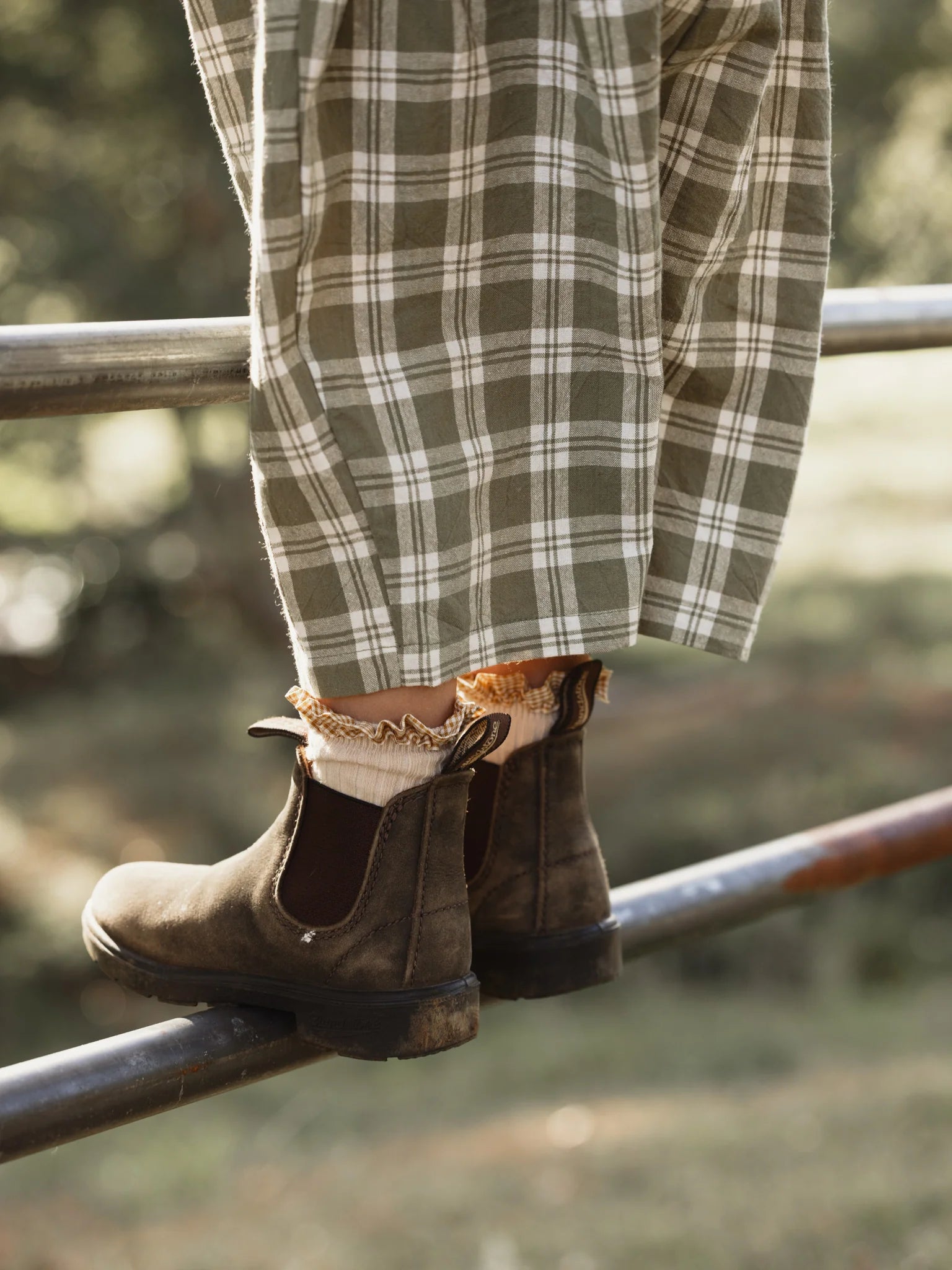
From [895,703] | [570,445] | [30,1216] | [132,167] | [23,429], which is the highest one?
[570,445]

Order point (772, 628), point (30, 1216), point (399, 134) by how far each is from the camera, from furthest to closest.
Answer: point (772, 628) → point (30, 1216) → point (399, 134)

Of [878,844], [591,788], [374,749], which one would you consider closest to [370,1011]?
[374,749]

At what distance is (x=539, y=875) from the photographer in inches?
37.4

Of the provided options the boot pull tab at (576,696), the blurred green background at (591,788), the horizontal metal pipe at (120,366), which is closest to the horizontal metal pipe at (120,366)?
the horizontal metal pipe at (120,366)

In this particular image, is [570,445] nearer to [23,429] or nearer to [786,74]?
[786,74]

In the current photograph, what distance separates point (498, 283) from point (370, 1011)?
0.43m

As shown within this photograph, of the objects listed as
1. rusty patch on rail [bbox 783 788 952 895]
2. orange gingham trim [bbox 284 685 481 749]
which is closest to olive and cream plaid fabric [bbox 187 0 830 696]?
orange gingham trim [bbox 284 685 481 749]

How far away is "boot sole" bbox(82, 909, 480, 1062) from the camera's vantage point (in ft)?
2.62

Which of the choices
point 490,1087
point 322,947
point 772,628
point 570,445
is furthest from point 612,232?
point 772,628

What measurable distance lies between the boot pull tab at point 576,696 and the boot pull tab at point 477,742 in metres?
0.13

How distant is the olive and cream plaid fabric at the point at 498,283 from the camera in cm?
71

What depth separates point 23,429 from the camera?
4691 millimetres

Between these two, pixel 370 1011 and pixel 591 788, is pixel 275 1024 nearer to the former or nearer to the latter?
pixel 370 1011

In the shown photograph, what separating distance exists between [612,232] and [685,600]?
9.5 inches
